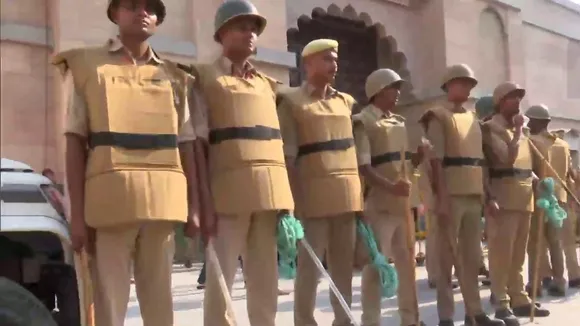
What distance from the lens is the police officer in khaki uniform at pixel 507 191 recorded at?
15.7 feet

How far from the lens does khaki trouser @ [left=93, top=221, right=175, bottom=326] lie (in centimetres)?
264

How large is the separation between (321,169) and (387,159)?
25.7 inches

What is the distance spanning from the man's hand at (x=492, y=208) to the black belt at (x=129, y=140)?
274 cm

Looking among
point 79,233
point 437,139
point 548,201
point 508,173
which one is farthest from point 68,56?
point 548,201

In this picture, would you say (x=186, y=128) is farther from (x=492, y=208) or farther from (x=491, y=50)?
(x=491, y=50)

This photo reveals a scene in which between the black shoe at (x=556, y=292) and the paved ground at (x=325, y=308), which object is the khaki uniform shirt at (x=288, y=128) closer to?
the paved ground at (x=325, y=308)

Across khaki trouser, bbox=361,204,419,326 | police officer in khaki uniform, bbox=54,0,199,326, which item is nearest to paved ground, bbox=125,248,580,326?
khaki trouser, bbox=361,204,419,326

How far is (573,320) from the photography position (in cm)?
493

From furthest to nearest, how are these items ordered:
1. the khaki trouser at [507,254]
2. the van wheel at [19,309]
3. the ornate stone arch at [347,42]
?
the ornate stone arch at [347,42] → the khaki trouser at [507,254] → the van wheel at [19,309]

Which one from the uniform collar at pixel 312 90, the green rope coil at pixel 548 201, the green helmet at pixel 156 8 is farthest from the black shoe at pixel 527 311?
the green helmet at pixel 156 8

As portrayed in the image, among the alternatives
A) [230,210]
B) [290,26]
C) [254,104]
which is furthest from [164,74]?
[290,26]

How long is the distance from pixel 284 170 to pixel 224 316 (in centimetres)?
75

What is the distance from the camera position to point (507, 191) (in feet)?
16.0

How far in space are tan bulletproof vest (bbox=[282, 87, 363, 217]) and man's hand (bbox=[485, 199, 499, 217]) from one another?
4.39ft
